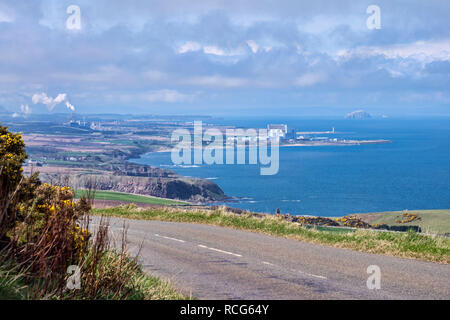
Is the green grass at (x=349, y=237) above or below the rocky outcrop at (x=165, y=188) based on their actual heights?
above

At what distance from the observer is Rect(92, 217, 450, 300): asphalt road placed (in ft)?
28.0

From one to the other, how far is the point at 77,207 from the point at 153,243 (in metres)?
6.19

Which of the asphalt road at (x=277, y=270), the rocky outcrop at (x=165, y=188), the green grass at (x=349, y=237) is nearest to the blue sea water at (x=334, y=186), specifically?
the rocky outcrop at (x=165, y=188)

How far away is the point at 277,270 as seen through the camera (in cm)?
1044

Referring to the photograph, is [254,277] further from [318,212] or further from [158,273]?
[318,212]

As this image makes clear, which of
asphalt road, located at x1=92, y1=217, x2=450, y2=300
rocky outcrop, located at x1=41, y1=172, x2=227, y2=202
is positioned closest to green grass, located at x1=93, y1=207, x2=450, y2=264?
asphalt road, located at x1=92, y1=217, x2=450, y2=300

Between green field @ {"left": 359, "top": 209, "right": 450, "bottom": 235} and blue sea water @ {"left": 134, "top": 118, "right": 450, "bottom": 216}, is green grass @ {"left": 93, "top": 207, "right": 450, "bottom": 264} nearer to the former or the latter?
green field @ {"left": 359, "top": 209, "right": 450, "bottom": 235}

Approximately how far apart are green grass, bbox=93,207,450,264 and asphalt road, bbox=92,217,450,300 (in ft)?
1.70

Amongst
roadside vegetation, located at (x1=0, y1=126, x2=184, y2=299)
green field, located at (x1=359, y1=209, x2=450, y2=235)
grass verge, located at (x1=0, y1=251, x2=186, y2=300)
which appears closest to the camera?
grass verge, located at (x1=0, y1=251, x2=186, y2=300)

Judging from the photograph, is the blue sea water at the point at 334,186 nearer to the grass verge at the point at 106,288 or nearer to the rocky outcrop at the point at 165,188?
the rocky outcrop at the point at 165,188

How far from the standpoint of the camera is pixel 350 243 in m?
13.4

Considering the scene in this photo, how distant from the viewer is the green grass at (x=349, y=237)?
11898 mm

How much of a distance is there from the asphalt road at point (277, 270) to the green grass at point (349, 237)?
52 centimetres
